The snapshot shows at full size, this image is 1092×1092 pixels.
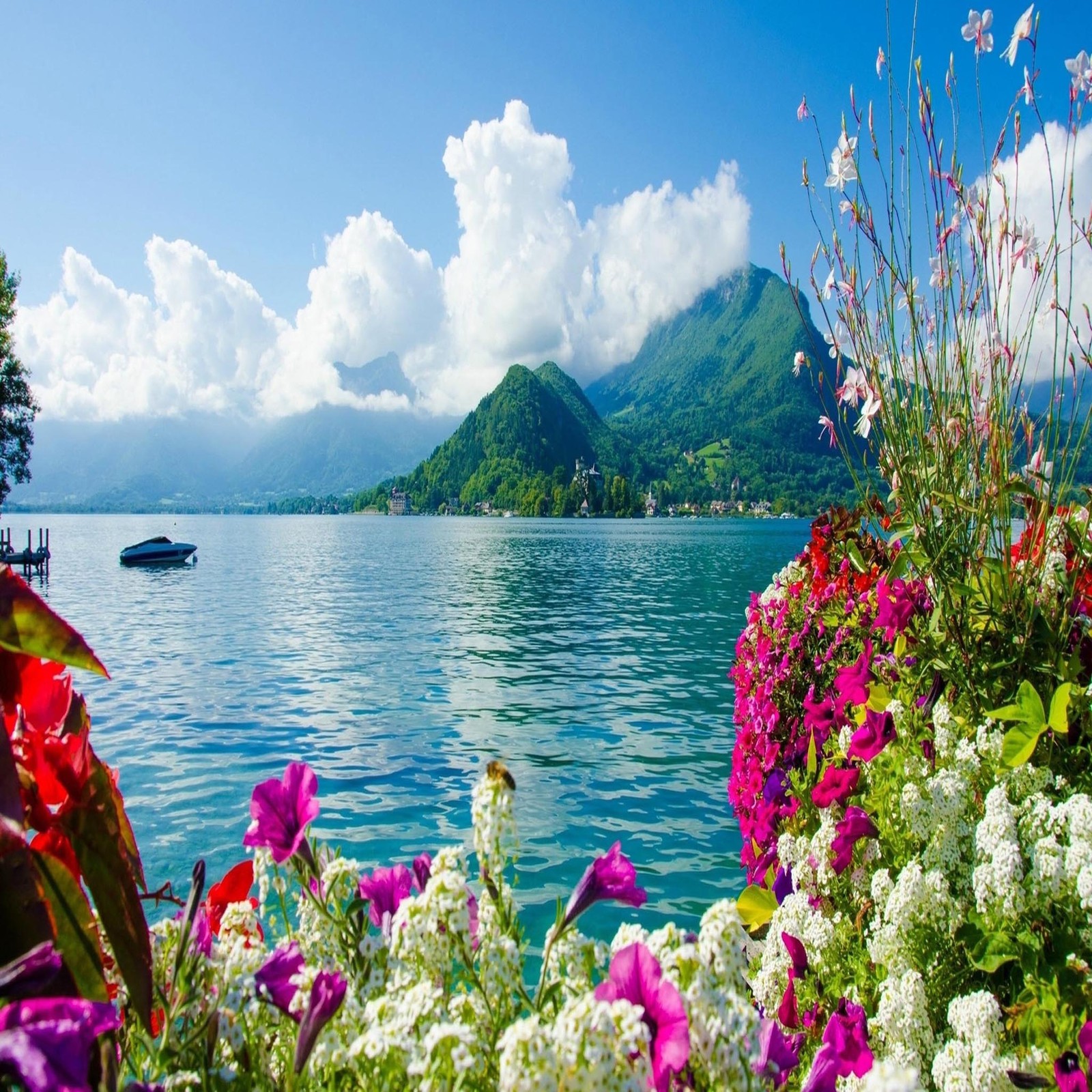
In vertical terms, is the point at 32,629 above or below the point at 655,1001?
above

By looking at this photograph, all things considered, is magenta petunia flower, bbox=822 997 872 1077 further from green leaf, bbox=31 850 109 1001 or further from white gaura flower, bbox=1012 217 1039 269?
white gaura flower, bbox=1012 217 1039 269

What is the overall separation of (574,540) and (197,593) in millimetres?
51879

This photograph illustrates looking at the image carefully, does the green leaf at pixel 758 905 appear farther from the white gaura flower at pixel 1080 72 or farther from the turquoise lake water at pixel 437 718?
the white gaura flower at pixel 1080 72

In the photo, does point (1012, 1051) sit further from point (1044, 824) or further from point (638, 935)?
point (638, 935)

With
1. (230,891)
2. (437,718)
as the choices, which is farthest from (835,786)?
(437,718)

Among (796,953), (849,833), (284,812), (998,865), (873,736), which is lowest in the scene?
(796,953)

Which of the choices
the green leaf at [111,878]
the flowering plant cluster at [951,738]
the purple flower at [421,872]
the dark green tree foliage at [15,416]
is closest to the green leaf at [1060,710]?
the flowering plant cluster at [951,738]

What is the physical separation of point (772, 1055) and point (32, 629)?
3.89 feet

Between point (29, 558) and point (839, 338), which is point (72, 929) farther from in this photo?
point (29, 558)

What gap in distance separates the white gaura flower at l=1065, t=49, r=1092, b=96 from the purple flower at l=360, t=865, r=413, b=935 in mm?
3934

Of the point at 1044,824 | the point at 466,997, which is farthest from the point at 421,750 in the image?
the point at 466,997

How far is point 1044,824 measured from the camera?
8.36 ft

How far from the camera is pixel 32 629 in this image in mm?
967

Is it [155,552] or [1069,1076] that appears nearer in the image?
[1069,1076]
